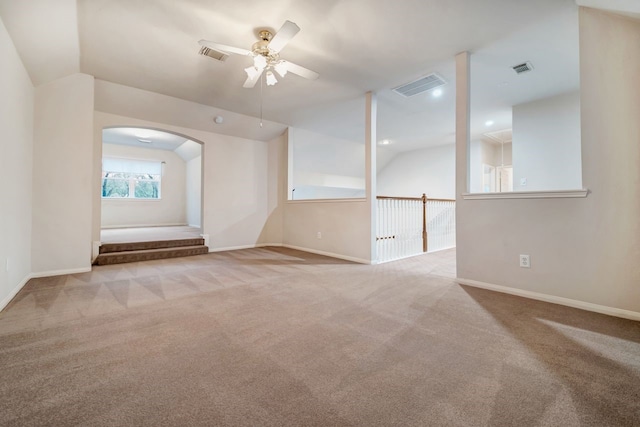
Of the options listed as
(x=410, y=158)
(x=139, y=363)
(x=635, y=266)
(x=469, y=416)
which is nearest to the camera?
(x=469, y=416)

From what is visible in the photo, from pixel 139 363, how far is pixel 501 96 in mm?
5592

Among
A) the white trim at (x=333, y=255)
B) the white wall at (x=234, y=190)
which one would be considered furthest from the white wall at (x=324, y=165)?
the white trim at (x=333, y=255)

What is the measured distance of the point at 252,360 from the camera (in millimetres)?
1534

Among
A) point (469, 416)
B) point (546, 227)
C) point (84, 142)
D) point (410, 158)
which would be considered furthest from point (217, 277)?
point (410, 158)

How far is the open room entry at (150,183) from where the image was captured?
7977 mm

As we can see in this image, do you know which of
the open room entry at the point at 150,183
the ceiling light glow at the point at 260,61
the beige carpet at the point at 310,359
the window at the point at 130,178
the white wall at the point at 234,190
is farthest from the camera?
the window at the point at 130,178

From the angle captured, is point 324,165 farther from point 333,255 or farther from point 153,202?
point 153,202

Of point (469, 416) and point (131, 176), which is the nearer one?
point (469, 416)

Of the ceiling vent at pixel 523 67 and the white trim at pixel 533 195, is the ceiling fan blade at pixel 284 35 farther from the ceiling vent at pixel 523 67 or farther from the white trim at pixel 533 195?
the ceiling vent at pixel 523 67

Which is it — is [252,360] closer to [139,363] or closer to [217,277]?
[139,363]

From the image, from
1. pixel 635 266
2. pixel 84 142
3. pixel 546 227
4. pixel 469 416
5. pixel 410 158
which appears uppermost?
pixel 410 158

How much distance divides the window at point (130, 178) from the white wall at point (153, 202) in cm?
17

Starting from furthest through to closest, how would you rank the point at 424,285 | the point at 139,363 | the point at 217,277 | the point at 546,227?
the point at 217,277 → the point at 424,285 → the point at 546,227 → the point at 139,363

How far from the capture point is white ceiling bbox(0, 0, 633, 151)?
2.36m
